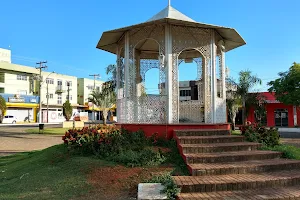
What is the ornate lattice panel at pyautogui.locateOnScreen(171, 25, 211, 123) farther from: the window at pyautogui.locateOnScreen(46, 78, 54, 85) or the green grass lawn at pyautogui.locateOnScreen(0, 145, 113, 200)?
the window at pyautogui.locateOnScreen(46, 78, 54, 85)

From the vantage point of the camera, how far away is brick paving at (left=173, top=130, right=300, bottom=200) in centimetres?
518

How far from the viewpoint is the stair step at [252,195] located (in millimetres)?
4840

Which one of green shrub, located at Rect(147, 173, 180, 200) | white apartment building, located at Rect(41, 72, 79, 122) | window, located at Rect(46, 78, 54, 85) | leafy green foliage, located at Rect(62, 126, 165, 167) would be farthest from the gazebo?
window, located at Rect(46, 78, 54, 85)

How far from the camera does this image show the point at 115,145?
7449mm

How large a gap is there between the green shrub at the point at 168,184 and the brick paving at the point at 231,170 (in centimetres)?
14

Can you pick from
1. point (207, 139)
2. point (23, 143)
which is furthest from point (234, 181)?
point (23, 143)

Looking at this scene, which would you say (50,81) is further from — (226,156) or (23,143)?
(226,156)

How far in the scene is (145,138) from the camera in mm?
8391

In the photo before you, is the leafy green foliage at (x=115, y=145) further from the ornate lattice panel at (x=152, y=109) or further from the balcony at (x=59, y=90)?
the balcony at (x=59, y=90)

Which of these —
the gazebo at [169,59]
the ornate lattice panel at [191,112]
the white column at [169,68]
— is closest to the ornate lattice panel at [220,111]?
the gazebo at [169,59]

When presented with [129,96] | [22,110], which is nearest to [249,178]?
[129,96]

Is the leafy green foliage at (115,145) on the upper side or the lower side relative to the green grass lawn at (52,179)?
upper

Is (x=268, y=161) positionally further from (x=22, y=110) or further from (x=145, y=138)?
(x=22, y=110)

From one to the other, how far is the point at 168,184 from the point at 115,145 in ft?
8.54
